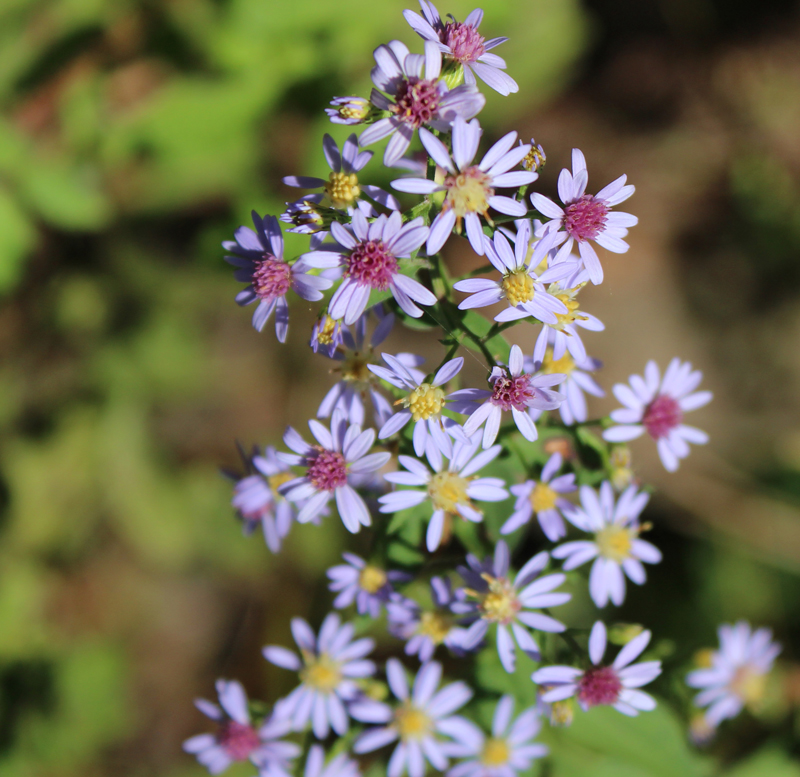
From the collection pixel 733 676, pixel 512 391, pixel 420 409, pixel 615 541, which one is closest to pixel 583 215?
pixel 512 391

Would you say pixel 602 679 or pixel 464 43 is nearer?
pixel 464 43

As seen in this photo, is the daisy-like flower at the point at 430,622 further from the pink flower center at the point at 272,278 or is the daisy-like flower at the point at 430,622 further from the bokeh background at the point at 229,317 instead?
the bokeh background at the point at 229,317

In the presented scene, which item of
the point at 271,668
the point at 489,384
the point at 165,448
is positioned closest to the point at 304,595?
the point at 271,668

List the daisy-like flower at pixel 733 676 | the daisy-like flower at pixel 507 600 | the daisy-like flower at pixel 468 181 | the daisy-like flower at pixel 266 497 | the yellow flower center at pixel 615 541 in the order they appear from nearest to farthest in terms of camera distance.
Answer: the daisy-like flower at pixel 468 181, the daisy-like flower at pixel 507 600, the yellow flower center at pixel 615 541, the daisy-like flower at pixel 266 497, the daisy-like flower at pixel 733 676

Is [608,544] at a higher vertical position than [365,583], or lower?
higher

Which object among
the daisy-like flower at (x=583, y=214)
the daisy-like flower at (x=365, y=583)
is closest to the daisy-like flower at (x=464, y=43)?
the daisy-like flower at (x=583, y=214)

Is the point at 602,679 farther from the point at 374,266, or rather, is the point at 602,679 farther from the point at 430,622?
the point at 374,266

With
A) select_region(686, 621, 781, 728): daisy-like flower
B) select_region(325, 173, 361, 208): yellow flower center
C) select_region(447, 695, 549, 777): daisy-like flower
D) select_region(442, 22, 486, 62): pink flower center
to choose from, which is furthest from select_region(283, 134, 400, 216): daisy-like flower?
select_region(686, 621, 781, 728): daisy-like flower
